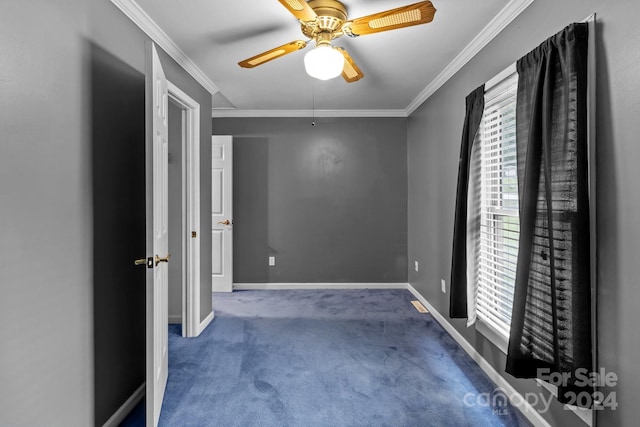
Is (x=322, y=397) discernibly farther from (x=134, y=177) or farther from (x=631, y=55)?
(x=631, y=55)

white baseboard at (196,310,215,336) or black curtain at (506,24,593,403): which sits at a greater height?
black curtain at (506,24,593,403)

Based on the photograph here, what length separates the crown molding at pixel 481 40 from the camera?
2.08m

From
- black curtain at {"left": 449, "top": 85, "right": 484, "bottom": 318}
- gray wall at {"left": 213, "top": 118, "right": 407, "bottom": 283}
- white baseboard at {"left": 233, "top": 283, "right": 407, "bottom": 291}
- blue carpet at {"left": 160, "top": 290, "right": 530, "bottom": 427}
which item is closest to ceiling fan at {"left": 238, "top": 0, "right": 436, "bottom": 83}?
black curtain at {"left": 449, "top": 85, "right": 484, "bottom": 318}

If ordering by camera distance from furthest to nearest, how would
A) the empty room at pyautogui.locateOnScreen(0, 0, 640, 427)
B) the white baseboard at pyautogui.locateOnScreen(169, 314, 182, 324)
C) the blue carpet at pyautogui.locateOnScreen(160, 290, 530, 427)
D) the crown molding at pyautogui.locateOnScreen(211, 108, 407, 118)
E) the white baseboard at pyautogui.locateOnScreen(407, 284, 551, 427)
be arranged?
the crown molding at pyautogui.locateOnScreen(211, 108, 407, 118) < the white baseboard at pyautogui.locateOnScreen(169, 314, 182, 324) < the blue carpet at pyautogui.locateOnScreen(160, 290, 530, 427) < the white baseboard at pyautogui.locateOnScreen(407, 284, 551, 427) < the empty room at pyautogui.locateOnScreen(0, 0, 640, 427)

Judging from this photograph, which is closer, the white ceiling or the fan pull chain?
the white ceiling

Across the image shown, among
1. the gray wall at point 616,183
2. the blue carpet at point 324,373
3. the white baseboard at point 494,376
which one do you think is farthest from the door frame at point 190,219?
the gray wall at point 616,183

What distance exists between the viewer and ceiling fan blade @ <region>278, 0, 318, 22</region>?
165cm

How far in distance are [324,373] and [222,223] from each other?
2.67 metres

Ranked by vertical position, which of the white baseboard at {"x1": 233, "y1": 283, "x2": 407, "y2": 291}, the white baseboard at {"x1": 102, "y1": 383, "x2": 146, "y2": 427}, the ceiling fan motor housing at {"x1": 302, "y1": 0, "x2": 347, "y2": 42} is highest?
the ceiling fan motor housing at {"x1": 302, "y1": 0, "x2": 347, "y2": 42}

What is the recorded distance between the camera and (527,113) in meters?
1.85

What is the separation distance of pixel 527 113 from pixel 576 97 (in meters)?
0.32

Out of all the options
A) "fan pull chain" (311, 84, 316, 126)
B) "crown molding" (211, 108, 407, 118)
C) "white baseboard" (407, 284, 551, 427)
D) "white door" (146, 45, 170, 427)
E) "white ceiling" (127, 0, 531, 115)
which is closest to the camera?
"white door" (146, 45, 170, 427)

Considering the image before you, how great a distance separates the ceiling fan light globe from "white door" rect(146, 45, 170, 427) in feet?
2.73

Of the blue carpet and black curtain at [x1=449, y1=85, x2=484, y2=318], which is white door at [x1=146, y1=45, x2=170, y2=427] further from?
black curtain at [x1=449, y1=85, x2=484, y2=318]
